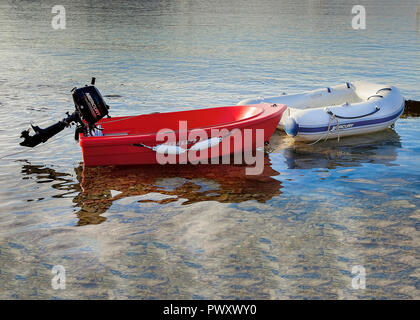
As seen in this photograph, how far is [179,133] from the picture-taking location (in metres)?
8.05

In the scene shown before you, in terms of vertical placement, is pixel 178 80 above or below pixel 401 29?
below

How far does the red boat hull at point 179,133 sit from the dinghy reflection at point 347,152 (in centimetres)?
82

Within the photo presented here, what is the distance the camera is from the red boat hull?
318 inches

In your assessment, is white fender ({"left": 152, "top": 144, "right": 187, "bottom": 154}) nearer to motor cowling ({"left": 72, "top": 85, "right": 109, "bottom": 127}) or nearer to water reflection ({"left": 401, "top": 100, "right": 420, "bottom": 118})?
motor cowling ({"left": 72, "top": 85, "right": 109, "bottom": 127})

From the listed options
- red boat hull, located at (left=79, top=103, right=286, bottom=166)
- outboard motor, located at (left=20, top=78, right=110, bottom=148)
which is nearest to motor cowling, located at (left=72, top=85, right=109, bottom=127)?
outboard motor, located at (left=20, top=78, right=110, bottom=148)

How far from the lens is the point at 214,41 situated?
88.5ft

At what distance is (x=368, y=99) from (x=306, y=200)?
15.7 feet

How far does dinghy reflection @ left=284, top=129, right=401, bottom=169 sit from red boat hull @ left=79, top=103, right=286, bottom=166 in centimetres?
82

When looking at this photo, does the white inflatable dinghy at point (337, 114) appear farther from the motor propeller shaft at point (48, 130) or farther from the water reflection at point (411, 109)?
Answer: the motor propeller shaft at point (48, 130)

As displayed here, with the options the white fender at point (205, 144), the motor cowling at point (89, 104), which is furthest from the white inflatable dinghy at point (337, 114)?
the motor cowling at point (89, 104)

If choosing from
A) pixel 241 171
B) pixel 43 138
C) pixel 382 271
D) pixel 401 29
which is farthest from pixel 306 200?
pixel 401 29
